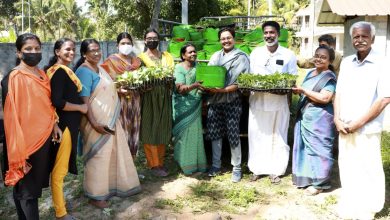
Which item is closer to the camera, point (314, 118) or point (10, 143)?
point (10, 143)

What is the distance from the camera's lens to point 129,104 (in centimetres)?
438

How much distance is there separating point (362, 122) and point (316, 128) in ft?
2.28

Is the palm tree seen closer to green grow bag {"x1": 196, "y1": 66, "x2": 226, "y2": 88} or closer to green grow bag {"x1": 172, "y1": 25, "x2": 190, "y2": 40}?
green grow bag {"x1": 172, "y1": 25, "x2": 190, "y2": 40}

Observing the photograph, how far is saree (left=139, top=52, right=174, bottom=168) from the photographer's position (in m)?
4.39

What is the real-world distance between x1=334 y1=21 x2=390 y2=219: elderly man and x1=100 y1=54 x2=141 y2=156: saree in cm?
217

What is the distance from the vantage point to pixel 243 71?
435cm

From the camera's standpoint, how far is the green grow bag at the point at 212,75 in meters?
4.10

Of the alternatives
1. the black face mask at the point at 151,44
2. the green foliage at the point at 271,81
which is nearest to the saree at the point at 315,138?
the green foliage at the point at 271,81

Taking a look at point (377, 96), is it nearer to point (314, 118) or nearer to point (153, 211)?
point (314, 118)

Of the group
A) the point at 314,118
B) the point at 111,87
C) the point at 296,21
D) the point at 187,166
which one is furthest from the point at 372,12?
the point at 296,21

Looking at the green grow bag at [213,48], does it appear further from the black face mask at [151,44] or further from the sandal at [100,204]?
the sandal at [100,204]

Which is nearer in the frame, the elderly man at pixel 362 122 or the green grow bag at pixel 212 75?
the elderly man at pixel 362 122

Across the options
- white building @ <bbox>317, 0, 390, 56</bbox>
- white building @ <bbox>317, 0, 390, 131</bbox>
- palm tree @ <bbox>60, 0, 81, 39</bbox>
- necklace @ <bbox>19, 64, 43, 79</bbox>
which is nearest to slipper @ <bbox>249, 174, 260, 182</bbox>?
necklace @ <bbox>19, 64, 43, 79</bbox>

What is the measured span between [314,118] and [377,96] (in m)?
0.80
